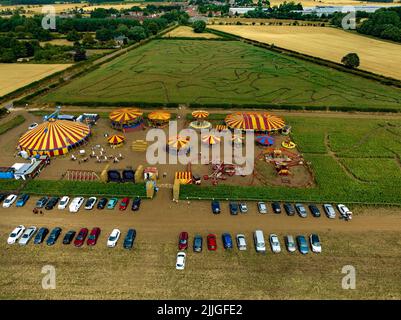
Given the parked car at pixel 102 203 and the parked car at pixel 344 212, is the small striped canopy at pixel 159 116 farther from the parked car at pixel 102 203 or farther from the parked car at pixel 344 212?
the parked car at pixel 344 212

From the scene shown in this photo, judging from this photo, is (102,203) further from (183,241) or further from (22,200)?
(183,241)

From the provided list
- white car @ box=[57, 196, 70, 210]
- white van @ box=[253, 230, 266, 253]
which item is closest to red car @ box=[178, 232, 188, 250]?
white van @ box=[253, 230, 266, 253]

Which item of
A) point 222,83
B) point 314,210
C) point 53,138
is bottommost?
point 314,210

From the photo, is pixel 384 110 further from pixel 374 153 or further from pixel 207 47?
pixel 207 47

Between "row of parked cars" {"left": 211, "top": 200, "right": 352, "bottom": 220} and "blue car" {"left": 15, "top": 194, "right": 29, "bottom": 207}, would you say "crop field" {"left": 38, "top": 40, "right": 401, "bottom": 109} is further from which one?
"row of parked cars" {"left": 211, "top": 200, "right": 352, "bottom": 220}

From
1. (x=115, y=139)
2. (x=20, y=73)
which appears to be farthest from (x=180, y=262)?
(x=20, y=73)
